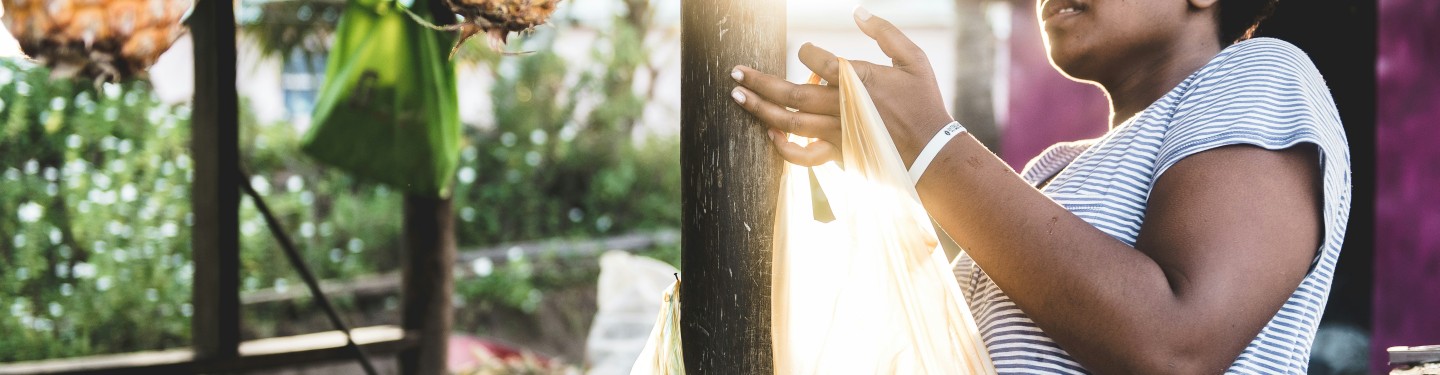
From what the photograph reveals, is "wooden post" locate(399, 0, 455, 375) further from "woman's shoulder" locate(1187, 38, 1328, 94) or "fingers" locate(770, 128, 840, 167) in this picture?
"woman's shoulder" locate(1187, 38, 1328, 94)

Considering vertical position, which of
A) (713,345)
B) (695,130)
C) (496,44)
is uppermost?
(496,44)

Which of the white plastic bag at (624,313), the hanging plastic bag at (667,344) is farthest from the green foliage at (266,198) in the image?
the hanging plastic bag at (667,344)

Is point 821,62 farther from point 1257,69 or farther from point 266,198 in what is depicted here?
point 266,198

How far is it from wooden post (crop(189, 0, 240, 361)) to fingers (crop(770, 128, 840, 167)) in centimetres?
222

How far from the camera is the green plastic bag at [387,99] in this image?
2771mm

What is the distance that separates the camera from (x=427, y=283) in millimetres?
3789

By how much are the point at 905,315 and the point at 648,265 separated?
3.00 meters

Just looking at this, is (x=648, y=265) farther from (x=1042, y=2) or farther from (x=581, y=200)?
(x=581, y=200)

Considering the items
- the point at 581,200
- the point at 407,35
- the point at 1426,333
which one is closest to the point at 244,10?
the point at 581,200

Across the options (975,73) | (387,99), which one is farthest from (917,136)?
(975,73)

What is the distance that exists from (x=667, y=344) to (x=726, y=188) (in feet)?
0.82

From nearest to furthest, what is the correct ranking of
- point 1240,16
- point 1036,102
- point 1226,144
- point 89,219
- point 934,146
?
point 1226,144, point 934,146, point 1240,16, point 89,219, point 1036,102

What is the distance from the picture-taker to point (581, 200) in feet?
26.1

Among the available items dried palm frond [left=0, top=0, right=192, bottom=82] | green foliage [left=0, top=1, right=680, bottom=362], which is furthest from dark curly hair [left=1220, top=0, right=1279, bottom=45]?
green foliage [left=0, top=1, right=680, bottom=362]
